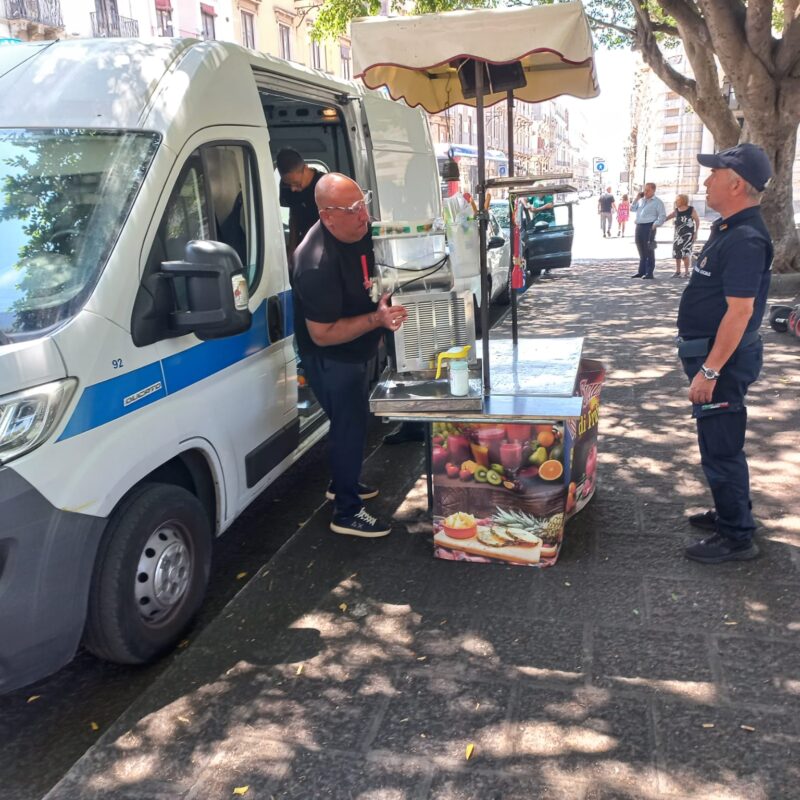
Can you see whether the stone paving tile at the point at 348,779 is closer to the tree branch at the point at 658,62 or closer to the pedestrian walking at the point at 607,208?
the tree branch at the point at 658,62

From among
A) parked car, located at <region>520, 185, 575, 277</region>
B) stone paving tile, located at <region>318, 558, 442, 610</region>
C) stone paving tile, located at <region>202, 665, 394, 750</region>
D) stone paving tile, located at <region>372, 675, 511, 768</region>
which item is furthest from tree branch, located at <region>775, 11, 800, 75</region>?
stone paving tile, located at <region>202, 665, 394, 750</region>

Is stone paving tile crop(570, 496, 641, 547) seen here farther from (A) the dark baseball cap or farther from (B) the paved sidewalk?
(A) the dark baseball cap

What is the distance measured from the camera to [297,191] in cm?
571

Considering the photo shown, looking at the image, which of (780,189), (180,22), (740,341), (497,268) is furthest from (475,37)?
(180,22)

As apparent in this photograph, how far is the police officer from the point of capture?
3.31m

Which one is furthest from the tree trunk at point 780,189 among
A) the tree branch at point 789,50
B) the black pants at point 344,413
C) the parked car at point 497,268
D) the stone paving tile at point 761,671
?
the stone paving tile at point 761,671

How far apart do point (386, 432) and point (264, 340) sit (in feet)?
8.27

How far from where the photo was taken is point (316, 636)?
331 centimetres

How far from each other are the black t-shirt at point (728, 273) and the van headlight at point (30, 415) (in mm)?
2762

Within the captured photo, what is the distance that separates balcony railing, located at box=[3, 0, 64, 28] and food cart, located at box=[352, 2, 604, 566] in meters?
19.8

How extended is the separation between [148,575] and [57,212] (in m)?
1.49

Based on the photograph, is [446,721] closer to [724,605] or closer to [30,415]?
[724,605]

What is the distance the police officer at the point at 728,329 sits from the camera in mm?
3309

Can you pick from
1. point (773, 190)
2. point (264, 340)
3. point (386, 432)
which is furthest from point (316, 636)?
point (773, 190)
